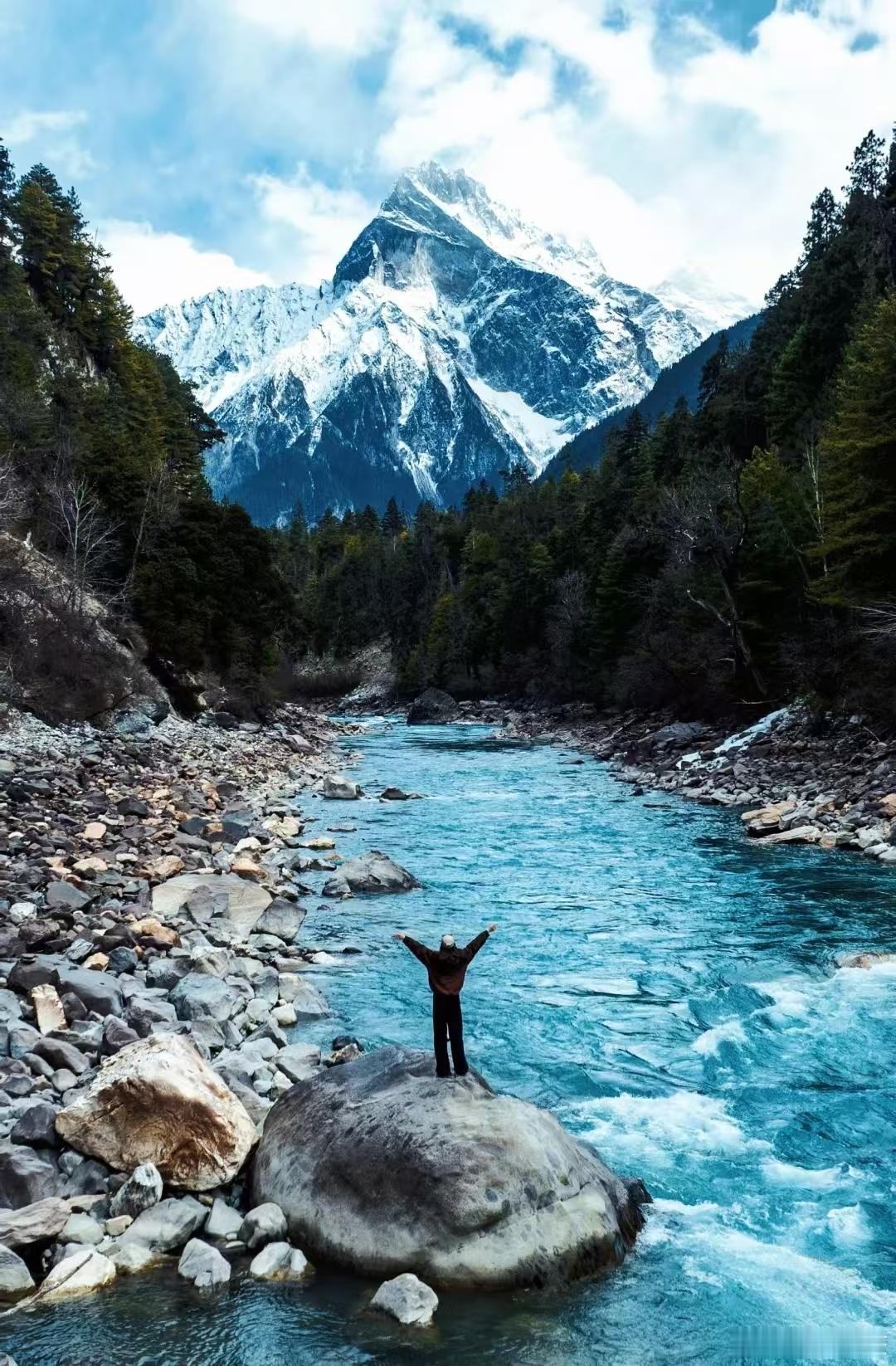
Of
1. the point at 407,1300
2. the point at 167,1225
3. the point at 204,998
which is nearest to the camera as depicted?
the point at 407,1300

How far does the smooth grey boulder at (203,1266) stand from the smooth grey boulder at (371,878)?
1114 centimetres

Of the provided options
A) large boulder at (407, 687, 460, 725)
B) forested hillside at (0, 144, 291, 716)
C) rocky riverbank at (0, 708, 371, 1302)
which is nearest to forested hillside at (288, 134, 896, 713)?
large boulder at (407, 687, 460, 725)

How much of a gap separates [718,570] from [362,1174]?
3753 cm

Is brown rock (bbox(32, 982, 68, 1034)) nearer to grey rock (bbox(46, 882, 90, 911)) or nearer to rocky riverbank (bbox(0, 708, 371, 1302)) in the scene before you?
rocky riverbank (bbox(0, 708, 371, 1302))

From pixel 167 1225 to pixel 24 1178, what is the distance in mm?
1153

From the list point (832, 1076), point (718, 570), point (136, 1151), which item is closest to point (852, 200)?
point (718, 570)

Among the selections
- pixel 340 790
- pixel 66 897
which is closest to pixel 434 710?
pixel 340 790

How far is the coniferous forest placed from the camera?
3042 cm

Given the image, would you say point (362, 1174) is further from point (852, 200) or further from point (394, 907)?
point (852, 200)

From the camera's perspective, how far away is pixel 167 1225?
21.3ft

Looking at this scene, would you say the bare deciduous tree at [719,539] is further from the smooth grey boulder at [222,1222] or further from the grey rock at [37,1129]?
the grey rock at [37,1129]

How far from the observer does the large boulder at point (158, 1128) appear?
7004 mm

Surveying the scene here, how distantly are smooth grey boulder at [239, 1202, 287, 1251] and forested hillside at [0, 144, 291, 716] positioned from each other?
21255 millimetres

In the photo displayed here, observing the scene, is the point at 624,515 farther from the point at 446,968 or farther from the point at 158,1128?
the point at 158,1128
